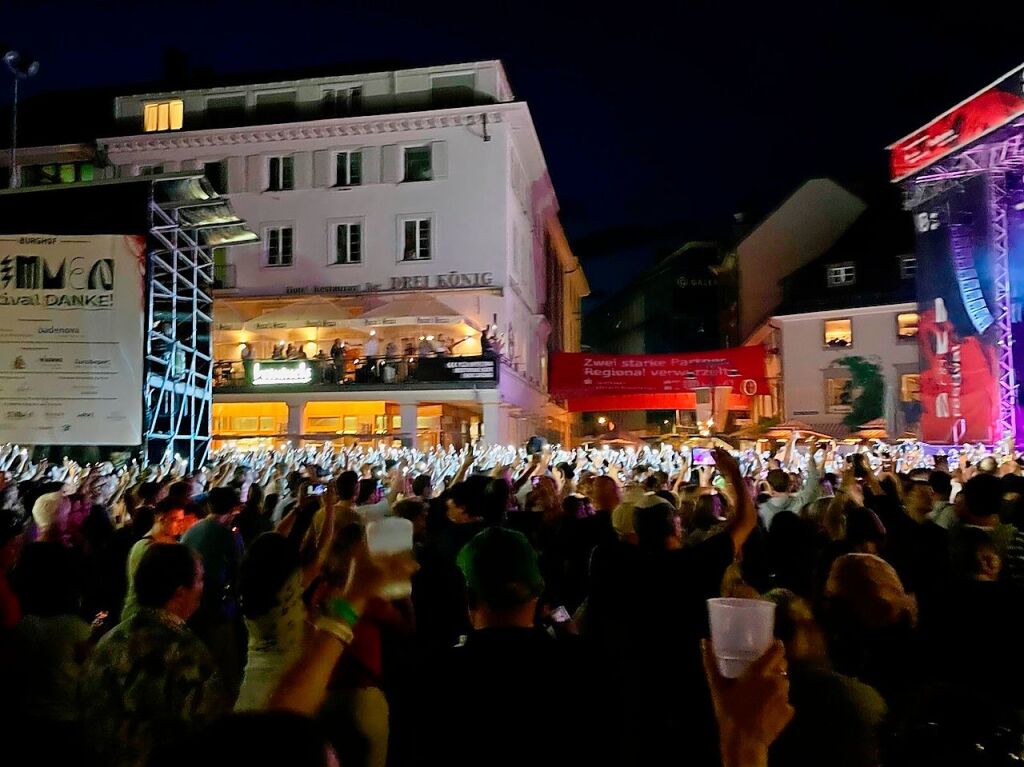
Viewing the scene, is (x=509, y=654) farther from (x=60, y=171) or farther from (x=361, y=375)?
Result: (x=60, y=171)

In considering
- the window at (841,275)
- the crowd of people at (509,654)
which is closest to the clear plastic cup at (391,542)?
the crowd of people at (509,654)

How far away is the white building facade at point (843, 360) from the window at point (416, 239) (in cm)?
1536

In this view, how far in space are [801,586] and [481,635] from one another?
2515 millimetres

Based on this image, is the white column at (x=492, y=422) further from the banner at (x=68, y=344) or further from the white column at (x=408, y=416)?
A: the banner at (x=68, y=344)

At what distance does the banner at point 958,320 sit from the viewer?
2150 centimetres

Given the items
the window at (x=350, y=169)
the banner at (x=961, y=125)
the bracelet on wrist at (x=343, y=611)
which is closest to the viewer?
the bracelet on wrist at (x=343, y=611)

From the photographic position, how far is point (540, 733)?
209 centimetres

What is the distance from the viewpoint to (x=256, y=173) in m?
32.4

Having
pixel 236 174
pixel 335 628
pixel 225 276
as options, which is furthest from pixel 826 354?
pixel 335 628

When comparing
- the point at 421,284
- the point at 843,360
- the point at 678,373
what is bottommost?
the point at 678,373

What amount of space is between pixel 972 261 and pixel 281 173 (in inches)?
928

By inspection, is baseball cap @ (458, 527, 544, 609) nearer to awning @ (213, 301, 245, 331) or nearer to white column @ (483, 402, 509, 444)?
white column @ (483, 402, 509, 444)

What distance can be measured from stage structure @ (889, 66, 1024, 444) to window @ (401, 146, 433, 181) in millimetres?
15858

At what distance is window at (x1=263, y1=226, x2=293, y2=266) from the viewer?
3247cm
